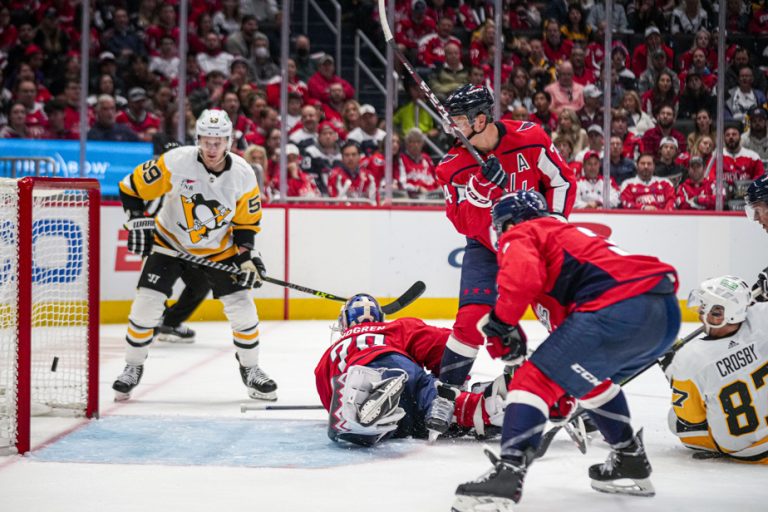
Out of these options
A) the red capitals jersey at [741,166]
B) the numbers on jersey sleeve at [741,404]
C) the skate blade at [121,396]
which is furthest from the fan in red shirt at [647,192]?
the numbers on jersey sleeve at [741,404]

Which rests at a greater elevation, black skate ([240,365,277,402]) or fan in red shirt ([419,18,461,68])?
fan in red shirt ([419,18,461,68])

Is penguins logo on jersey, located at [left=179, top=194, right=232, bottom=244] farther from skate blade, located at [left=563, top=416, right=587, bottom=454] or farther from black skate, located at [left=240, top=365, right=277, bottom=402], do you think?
skate blade, located at [left=563, top=416, right=587, bottom=454]

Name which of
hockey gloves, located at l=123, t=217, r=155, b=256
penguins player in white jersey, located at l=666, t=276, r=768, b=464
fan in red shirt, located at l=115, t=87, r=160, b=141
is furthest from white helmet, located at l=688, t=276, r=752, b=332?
fan in red shirt, located at l=115, t=87, r=160, b=141

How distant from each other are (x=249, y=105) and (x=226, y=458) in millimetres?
4663

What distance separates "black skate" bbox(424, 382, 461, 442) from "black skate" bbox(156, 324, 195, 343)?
3.12 meters

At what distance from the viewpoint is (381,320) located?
12.5 ft

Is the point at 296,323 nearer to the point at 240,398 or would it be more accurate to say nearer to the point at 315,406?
the point at 240,398

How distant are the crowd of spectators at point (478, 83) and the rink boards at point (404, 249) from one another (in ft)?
0.51

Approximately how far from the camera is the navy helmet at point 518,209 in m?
2.64

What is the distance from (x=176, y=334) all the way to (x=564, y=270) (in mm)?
4178

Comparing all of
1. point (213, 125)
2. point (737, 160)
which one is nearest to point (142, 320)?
point (213, 125)

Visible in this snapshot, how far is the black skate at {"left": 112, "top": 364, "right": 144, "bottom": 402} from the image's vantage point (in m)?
4.28

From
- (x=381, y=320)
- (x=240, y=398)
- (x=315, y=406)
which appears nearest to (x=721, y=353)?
(x=381, y=320)

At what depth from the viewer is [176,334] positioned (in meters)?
6.29
